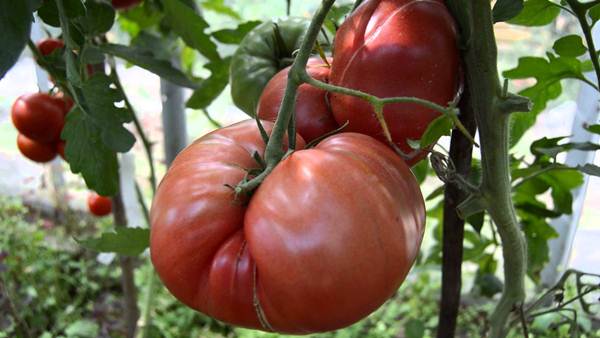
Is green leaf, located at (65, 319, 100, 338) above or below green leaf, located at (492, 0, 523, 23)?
below

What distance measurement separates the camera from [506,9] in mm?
447

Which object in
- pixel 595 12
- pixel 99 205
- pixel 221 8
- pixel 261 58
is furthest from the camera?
pixel 99 205

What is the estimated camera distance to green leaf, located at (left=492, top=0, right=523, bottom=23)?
1.45ft

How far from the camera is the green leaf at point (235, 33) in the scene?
80cm

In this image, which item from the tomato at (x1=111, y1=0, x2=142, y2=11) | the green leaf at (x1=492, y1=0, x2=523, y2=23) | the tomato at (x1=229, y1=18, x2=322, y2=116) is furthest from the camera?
the tomato at (x1=111, y1=0, x2=142, y2=11)

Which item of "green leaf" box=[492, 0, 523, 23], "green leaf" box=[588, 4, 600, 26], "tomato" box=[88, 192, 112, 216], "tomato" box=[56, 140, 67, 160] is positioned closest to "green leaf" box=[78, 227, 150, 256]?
"green leaf" box=[492, 0, 523, 23]

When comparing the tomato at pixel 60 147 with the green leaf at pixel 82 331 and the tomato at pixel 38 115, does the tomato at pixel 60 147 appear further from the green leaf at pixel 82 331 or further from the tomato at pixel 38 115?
the green leaf at pixel 82 331

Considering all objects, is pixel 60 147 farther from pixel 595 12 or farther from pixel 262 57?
pixel 595 12

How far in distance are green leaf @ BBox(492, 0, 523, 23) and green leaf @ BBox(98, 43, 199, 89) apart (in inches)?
17.6

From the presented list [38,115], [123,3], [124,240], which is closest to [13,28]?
[124,240]

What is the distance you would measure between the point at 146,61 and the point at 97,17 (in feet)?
0.27

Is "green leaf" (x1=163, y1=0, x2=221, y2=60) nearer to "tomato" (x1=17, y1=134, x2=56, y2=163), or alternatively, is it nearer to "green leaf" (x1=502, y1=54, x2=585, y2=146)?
"green leaf" (x1=502, y1=54, x2=585, y2=146)

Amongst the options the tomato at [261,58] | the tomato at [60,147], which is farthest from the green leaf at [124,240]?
the tomato at [60,147]

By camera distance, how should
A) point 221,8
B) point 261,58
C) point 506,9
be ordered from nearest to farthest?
point 506,9, point 261,58, point 221,8
